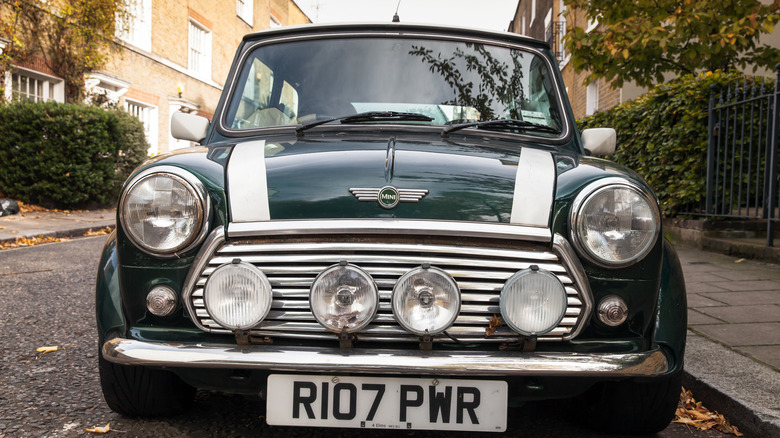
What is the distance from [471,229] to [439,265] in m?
0.14

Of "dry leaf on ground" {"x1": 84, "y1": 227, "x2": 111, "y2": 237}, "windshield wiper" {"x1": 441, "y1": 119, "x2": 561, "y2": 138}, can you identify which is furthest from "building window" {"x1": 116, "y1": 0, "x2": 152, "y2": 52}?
"windshield wiper" {"x1": 441, "y1": 119, "x2": 561, "y2": 138}

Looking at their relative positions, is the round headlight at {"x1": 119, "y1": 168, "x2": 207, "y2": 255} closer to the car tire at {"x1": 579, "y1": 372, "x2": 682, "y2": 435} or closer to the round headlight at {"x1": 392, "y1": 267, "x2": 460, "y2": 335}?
the round headlight at {"x1": 392, "y1": 267, "x2": 460, "y2": 335}

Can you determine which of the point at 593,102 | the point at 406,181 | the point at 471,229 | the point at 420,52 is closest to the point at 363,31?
the point at 420,52

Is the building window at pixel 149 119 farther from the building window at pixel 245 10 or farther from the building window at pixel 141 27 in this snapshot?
the building window at pixel 245 10

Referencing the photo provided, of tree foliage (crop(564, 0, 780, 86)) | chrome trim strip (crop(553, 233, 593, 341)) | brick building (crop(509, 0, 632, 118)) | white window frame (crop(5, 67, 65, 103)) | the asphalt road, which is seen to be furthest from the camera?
brick building (crop(509, 0, 632, 118))

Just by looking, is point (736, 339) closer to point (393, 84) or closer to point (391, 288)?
point (393, 84)

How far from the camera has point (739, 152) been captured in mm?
6766

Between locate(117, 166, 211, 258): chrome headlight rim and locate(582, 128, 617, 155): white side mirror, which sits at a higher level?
locate(582, 128, 617, 155): white side mirror

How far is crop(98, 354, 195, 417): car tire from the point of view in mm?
2129

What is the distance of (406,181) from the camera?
6.44 ft

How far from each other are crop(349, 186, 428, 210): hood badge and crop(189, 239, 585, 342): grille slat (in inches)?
4.9

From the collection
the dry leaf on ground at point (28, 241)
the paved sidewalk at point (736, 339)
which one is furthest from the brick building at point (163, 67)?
the paved sidewalk at point (736, 339)

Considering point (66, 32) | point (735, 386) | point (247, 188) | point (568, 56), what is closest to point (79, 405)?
point (247, 188)

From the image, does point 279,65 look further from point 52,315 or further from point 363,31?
point 52,315
